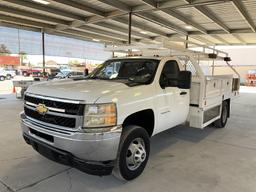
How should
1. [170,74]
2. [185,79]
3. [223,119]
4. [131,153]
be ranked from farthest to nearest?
[223,119] → [170,74] → [185,79] → [131,153]

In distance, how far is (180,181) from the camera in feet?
10.7

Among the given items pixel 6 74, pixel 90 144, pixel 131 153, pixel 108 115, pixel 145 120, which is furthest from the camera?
pixel 6 74

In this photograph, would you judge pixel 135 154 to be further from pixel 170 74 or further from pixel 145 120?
pixel 170 74

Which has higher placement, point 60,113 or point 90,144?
point 60,113

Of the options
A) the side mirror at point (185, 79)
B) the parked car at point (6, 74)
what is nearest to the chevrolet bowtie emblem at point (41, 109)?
the side mirror at point (185, 79)

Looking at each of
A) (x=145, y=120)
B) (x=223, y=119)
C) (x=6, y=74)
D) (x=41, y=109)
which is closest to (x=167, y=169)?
(x=145, y=120)

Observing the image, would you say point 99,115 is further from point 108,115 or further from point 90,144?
point 90,144

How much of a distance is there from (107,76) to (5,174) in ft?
7.62

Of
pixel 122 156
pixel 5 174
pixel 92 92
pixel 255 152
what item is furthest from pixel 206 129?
pixel 5 174

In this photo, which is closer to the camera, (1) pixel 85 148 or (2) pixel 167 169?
(1) pixel 85 148

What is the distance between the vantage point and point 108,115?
274cm

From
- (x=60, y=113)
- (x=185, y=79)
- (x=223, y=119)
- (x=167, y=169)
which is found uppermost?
(x=185, y=79)

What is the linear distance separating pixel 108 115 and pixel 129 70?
170 cm

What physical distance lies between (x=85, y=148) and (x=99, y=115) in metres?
0.41
